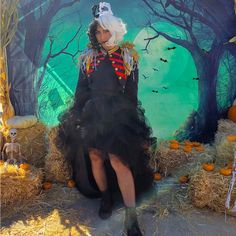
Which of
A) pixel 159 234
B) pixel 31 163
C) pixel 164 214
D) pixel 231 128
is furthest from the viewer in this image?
pixel 231 128

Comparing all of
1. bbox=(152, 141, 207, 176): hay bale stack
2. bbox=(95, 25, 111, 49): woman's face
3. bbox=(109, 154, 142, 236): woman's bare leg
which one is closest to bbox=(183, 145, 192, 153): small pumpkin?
bbox=(152, 141, 207, 176): hay bale stack

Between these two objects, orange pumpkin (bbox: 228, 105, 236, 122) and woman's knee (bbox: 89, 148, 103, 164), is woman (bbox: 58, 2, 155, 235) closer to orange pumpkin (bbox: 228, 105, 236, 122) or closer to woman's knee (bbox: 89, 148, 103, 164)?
woman's knee (bbox: 89, 148, 103, 164)

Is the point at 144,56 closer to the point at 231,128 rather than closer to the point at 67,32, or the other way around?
the point at 67,32

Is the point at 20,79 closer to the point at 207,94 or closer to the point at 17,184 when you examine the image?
the point at 17,184

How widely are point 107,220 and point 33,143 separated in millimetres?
1575

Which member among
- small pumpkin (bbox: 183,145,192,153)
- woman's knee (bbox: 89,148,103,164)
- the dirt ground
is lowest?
the dirt ground

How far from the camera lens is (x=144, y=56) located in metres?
5.01

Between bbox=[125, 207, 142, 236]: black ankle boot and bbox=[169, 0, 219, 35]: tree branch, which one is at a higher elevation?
bbox=[169, 0, 219, 35]: tree branch

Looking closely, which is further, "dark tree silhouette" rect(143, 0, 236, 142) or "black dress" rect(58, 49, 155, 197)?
"dark tree silhouette" rect(143, 0, 236, 142)

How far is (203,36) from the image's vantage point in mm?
5070

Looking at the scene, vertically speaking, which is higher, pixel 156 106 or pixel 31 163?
pixel 156 106

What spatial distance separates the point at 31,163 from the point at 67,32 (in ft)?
5.90

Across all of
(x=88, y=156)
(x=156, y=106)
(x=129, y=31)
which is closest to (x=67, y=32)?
(x=129, y=31)

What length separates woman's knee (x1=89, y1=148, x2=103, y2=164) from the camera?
11.5 ft
